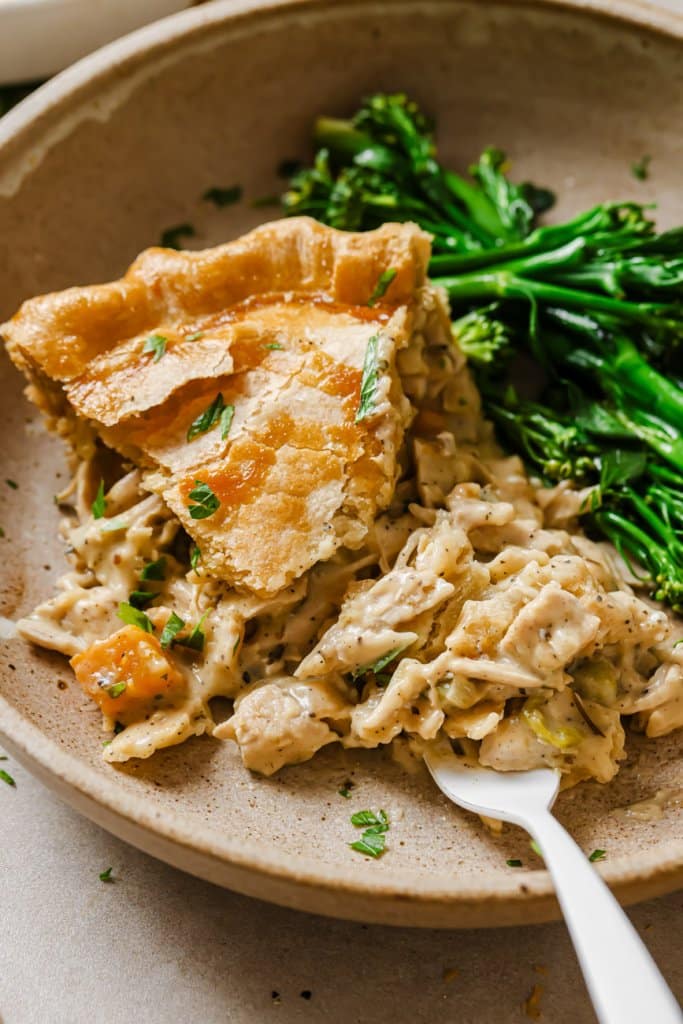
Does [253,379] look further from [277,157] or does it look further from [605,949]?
[605,949]

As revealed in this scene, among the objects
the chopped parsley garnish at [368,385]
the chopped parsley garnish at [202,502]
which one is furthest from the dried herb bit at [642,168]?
the chopped parsley garnish at [202,502]

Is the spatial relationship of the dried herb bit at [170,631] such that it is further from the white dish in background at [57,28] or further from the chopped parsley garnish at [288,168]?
the white dish in background at [57,28]

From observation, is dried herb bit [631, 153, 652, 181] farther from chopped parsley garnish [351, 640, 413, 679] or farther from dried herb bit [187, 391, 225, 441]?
chopped parsley garnish [351, 640, 413, 679]

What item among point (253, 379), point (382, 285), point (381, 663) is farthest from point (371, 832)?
point (382, 285)

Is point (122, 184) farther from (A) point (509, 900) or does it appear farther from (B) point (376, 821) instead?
(A) point (509, 900)

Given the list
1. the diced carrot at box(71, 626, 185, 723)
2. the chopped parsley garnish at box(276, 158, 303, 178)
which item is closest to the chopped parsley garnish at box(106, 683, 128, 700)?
the diced carrot at box(71, 626, 185, 723)
